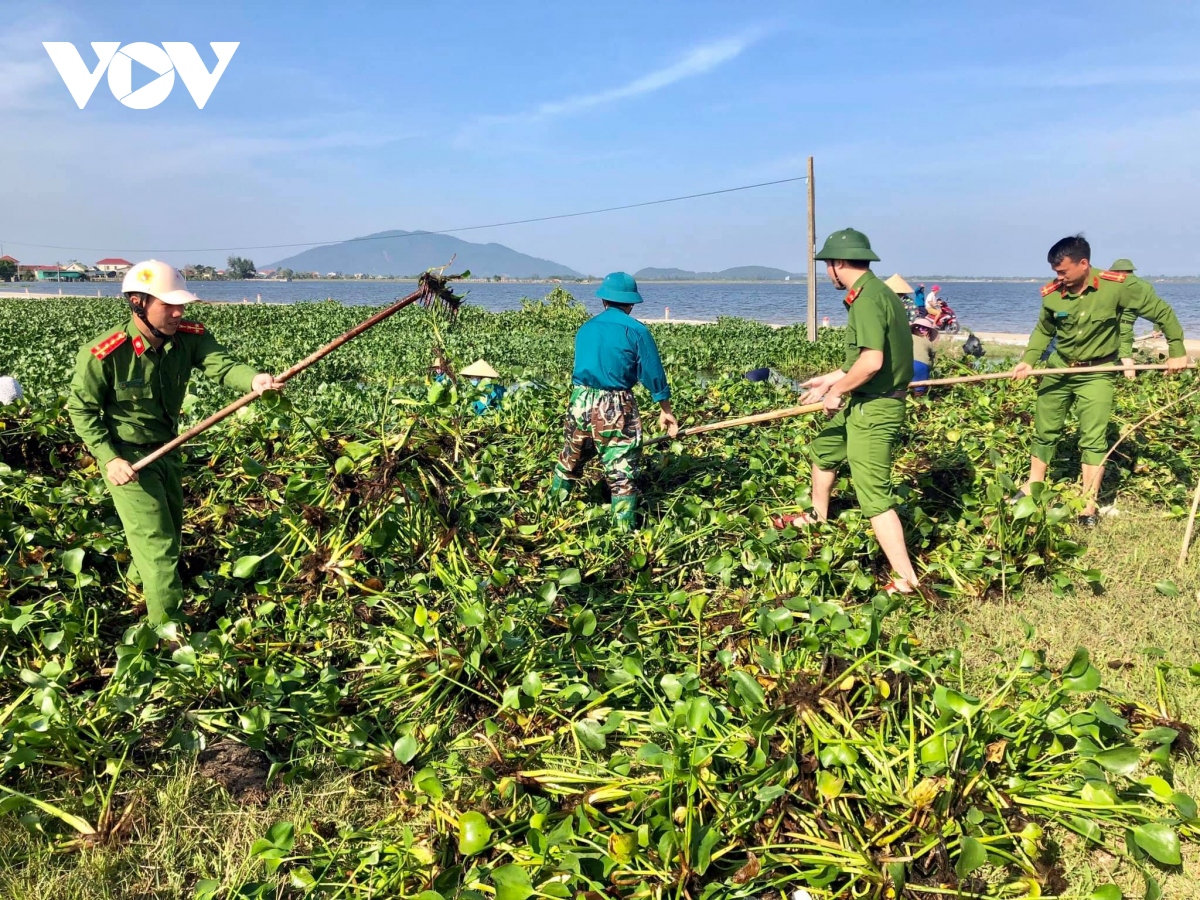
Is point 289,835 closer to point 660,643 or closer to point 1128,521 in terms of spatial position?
point 660,643

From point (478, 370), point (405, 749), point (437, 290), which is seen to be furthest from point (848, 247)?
point (478, 370)

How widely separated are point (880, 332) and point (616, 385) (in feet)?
5.19

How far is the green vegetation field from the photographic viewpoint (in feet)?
7.65

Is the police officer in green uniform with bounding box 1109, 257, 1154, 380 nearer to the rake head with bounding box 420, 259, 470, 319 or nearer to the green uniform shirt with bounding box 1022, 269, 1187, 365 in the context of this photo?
the green uniform shirt with bounding box 1022, 269, 1187, 365

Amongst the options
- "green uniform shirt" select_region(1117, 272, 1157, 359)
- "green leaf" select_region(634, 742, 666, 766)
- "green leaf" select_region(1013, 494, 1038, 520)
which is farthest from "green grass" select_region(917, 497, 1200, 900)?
"green uniform shirt" select_region(1117, 272, 1157, 359)

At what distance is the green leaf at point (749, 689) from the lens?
8.83ft

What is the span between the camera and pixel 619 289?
4879 mm

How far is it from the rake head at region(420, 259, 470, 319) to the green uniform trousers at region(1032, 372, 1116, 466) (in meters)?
4.38

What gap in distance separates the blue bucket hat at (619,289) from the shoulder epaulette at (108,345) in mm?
2637

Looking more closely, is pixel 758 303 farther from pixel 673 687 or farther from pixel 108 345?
pixel 673 687

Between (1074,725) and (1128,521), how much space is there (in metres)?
3.63

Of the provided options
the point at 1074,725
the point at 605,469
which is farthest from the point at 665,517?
the point at 1074,725

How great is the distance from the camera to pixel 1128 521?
5445mm

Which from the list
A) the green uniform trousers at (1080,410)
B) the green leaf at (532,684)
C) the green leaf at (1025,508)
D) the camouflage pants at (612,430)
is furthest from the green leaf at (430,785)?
the green uniform trousers at (1080,410)
